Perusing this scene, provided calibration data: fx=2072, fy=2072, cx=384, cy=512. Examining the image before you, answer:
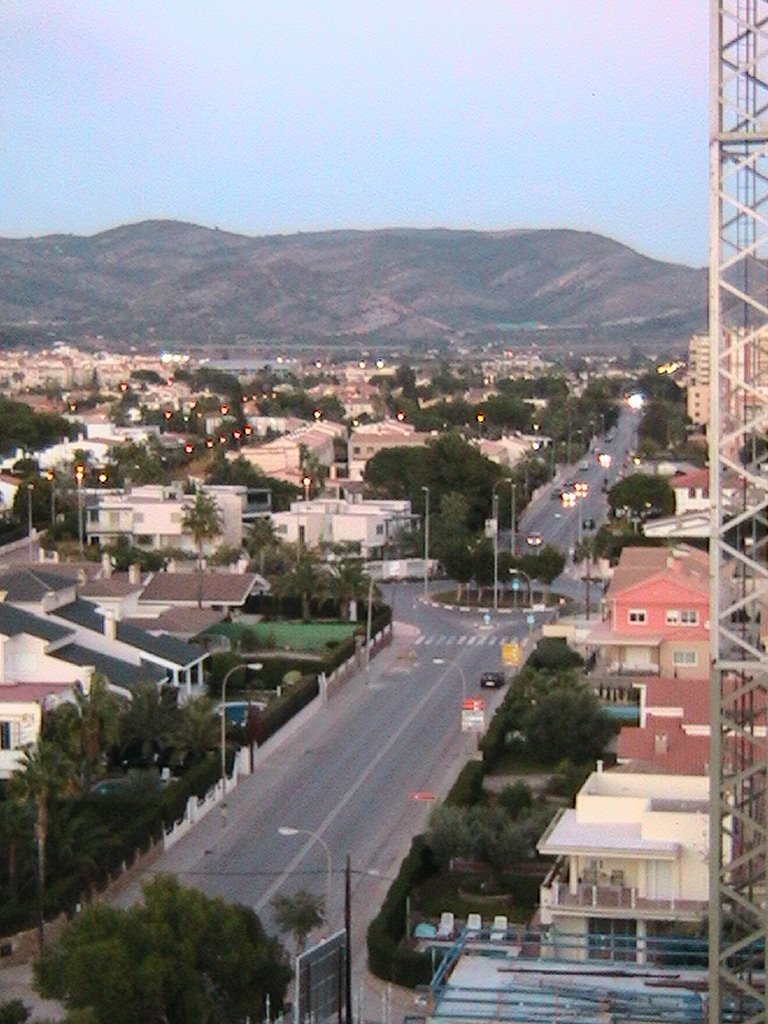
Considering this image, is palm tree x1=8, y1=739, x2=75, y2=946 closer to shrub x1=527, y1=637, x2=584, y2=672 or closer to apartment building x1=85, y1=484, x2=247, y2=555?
shrub x1=527, y1=637, x2=584, y2=672

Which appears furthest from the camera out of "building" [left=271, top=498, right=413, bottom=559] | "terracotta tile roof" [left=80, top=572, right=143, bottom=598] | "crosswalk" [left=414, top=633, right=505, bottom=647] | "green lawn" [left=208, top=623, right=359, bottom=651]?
"building" [left=271, top=498, right=413, bottom=559]

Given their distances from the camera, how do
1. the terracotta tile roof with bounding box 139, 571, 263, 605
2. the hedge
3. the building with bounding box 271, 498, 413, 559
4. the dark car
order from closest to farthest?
1. the hedge
2. the dark car
3. the terracotta tile roof with bounding box 139, 571, 263, 605
4. the building with bounding box 271, 498, 413, 559

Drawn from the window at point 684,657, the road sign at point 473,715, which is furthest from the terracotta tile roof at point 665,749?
the window at point 684,657

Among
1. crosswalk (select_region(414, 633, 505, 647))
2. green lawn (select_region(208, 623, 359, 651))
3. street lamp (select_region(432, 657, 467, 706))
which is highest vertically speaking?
green lawn (select_region(208, 623, 359, 651))

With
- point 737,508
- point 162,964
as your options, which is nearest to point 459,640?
point 162,964

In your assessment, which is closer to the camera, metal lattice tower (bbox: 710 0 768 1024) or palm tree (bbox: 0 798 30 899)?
metal lattice tower (bbox: 710 0 768 1024)

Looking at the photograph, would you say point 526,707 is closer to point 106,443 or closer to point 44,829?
point 44,829

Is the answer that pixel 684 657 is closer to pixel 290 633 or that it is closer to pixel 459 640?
pixel 459 640

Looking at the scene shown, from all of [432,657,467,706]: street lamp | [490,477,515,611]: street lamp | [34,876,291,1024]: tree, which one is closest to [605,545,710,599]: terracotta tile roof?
[432,657,467,706]: street lamp
